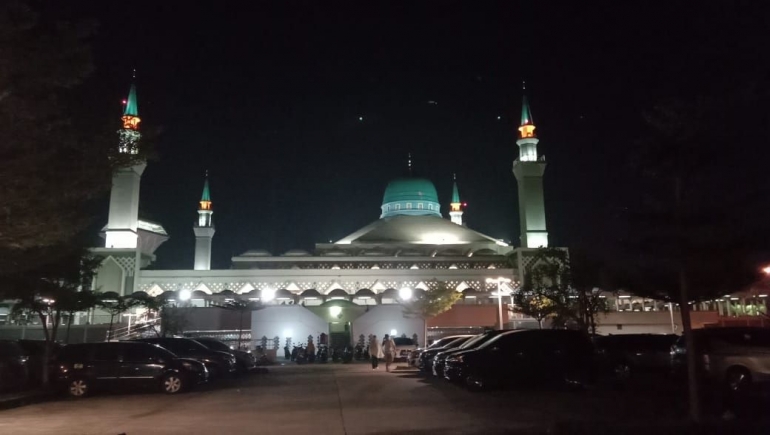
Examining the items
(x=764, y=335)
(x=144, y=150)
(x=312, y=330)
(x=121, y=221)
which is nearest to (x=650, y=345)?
(x=764, y=335)

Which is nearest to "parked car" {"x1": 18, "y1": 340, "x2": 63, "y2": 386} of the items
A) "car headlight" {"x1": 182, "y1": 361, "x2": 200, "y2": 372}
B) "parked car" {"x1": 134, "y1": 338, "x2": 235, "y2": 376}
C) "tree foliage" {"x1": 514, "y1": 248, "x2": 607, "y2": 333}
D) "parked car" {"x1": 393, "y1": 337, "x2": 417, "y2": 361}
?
"parked car" {"x1": 134, "y1": 338, "x2": 235, "y2": 376}

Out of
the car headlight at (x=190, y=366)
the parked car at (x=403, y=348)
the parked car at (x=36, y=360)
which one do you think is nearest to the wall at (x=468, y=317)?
the parked car at (x=403, y=348)

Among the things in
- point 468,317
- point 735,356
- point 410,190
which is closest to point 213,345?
→ point 735,356

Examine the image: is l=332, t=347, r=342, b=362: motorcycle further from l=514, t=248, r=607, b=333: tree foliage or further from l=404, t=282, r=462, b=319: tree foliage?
l=514, t=248, r=607, b=333: tree foliage

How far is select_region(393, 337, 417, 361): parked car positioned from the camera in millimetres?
29125

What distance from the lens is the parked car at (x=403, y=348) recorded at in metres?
29.1

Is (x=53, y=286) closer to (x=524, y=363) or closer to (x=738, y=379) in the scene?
(x=524, y=363)

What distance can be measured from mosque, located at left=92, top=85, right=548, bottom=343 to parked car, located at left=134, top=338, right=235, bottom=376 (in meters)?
14.2

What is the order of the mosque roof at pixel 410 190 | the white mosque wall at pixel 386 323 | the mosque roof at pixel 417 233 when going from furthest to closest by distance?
the mosque roof at pixel 410 190 < the mosque roof at pixel 417 233 < the white mosque wall at pixel 386 323

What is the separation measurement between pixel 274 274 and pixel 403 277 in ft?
32.5

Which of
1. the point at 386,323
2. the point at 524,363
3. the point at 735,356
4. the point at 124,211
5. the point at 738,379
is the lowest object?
the point at 738,379

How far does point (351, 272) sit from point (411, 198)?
2188 centimetres

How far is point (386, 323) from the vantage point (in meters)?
37.4

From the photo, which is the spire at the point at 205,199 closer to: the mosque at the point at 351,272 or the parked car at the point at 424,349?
the mosque at the point at 351,272
